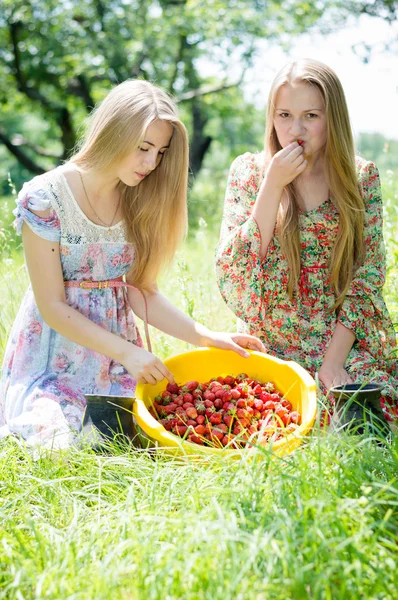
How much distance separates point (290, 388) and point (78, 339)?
2.64 feet

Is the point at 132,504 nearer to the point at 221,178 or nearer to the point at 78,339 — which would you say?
the point at 78,339

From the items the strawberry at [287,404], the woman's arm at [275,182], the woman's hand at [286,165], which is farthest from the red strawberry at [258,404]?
the woman's hand at [286,165]

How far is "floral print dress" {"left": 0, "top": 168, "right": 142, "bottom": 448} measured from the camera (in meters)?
2.48

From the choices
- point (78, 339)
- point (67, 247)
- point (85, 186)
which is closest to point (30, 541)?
point (78, 339)

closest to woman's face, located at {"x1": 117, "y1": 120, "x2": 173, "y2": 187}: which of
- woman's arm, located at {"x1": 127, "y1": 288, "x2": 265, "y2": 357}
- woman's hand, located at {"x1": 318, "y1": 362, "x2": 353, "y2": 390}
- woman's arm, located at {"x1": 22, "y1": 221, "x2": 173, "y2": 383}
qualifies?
woman's arm, located at {"x1": 22, "y1": 221, "x2": 173, "y2": 383}

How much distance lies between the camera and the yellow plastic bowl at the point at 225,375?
204 cm

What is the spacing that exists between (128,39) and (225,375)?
875 cm

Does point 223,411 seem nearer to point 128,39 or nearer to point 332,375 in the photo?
point 332,375

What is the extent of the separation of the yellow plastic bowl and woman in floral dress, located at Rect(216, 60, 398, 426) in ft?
0.62

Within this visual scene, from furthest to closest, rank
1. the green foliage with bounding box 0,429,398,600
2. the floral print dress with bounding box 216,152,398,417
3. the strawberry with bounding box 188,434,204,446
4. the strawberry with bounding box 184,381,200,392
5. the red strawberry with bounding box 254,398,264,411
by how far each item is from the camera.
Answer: the floral print dress with bounding box 216,152,398,417
the strawberry with bounding box 184,381,200,392
the red strawberry with bounding box 254,398,264,411
the strawberry with bounding box 188,434,204,446
the green foliage with bounding box 0,429,398,600

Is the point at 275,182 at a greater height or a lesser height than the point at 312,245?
greater

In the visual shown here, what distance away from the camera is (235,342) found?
2607mm

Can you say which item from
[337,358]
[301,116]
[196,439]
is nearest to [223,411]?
[196,439]

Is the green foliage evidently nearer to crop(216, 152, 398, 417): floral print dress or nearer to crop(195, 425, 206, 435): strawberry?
crop(195, 425, 206, 435): strawberry
